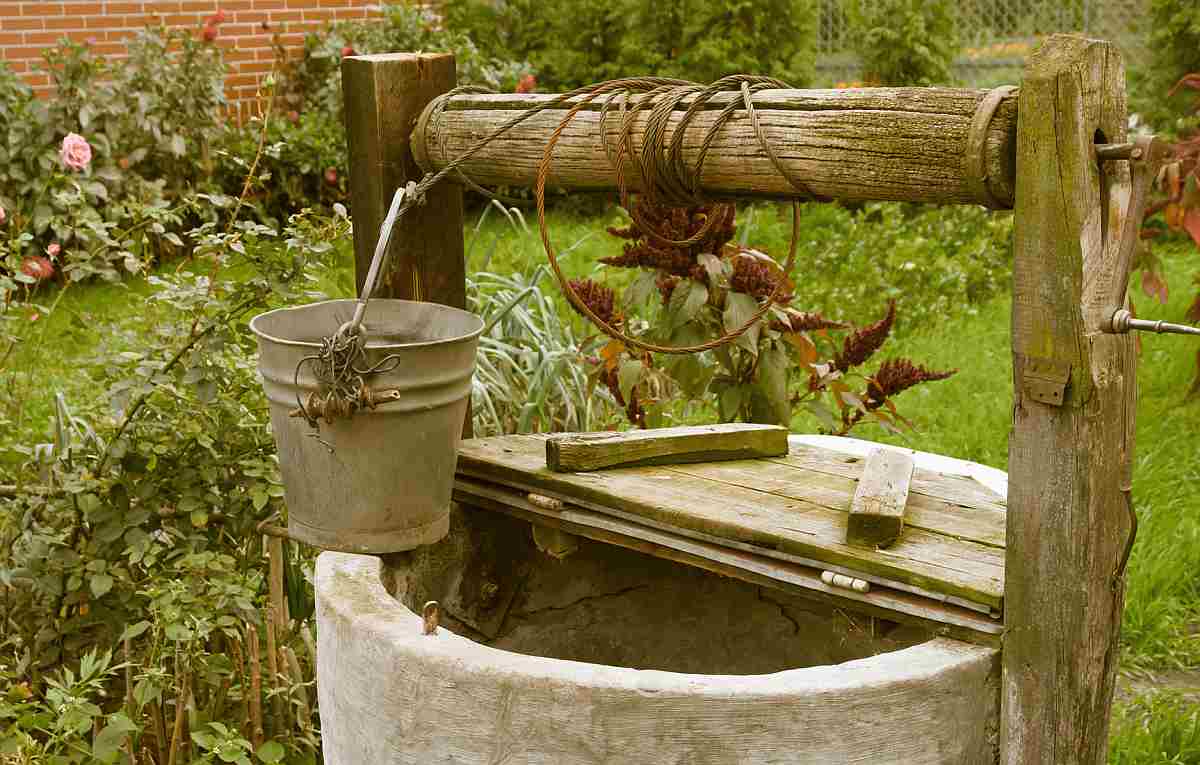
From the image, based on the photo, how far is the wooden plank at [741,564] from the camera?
6.67 ft

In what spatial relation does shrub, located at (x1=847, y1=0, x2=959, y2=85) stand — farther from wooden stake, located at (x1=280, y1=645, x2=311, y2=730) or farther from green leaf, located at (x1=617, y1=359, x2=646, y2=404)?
wooden stake, located at (x1=280, y1=645, x2=311, y2=730)

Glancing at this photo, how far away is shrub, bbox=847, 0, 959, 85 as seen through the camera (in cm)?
799

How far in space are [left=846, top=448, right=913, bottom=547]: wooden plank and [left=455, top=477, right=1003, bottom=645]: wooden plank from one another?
0.31 ft

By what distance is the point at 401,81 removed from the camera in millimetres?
2645

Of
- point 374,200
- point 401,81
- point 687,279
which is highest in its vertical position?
point 401,81

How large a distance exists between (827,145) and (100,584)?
5.89 ft

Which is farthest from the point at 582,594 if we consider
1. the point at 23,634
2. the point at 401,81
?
the point at 23,634

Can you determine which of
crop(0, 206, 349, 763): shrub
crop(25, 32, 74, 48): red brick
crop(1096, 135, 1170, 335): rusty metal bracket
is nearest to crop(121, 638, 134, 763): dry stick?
crop(0, 206, 349, 763): shrub

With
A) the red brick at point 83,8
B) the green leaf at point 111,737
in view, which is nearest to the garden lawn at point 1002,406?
the green leaf at point 111,737

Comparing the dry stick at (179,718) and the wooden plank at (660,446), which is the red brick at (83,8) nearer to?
the dry stick at (179,718)

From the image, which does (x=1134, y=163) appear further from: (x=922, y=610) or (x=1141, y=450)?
(x=1141, y=450)

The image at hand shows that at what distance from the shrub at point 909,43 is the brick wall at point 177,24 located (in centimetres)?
309

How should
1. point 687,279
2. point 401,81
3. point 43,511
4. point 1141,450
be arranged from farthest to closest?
point 1141,450, point 687,279, point 43,511, point 401,81

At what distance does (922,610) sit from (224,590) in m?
1.51
